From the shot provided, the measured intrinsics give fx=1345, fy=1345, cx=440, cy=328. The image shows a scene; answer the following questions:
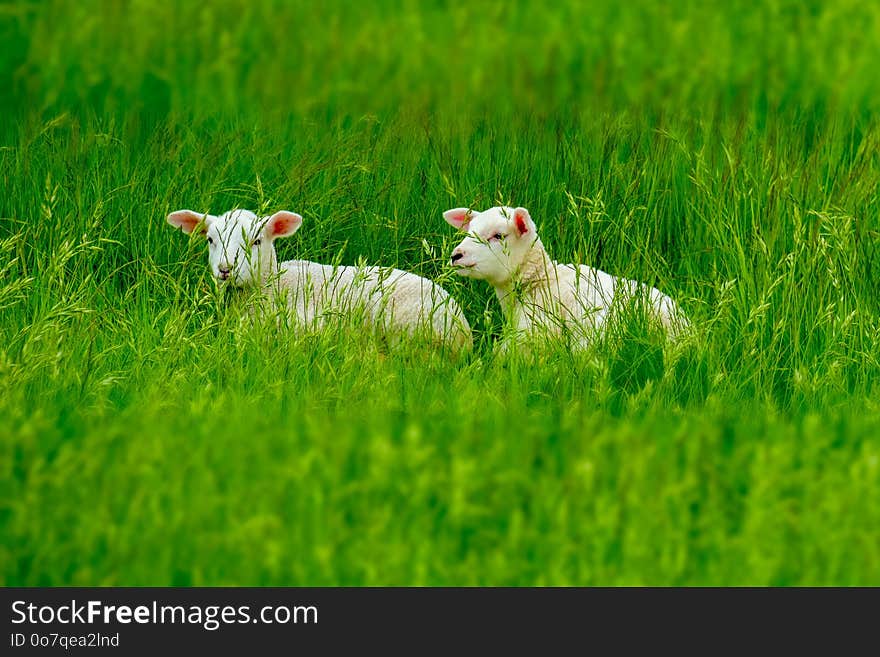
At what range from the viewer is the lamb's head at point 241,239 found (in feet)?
21.6

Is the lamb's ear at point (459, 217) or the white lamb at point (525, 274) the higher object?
the lamb's ear at point (459, 217)

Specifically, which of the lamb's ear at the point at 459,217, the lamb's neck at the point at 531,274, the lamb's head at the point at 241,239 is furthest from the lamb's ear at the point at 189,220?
the lamb's neck at the point at 531,274

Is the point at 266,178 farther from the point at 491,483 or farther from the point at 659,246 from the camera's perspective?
the point at 491,483

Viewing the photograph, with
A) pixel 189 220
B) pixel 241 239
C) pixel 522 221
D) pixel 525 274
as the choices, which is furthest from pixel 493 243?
pixel 189 220

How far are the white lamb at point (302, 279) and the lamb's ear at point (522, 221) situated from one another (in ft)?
1.64

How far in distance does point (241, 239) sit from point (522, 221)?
140cm

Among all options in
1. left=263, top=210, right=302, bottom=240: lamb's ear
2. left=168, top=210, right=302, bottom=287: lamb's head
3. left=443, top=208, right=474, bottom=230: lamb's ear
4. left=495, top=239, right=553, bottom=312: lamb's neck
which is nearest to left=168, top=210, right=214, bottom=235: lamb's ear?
left=168, top=210, right=302, bottom=287: lamb's head

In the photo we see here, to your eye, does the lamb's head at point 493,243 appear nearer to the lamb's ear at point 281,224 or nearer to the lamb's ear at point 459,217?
the lamb's ear at point 459,217

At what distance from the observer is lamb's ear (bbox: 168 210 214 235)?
271 inches

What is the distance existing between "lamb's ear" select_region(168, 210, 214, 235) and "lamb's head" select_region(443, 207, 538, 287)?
1285 mm

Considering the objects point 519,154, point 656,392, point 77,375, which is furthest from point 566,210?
point 77,375

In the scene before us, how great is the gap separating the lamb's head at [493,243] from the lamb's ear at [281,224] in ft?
2.65

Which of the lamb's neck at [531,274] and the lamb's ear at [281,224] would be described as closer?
the lamb's ear at [281,224]

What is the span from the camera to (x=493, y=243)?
6.73 metres
